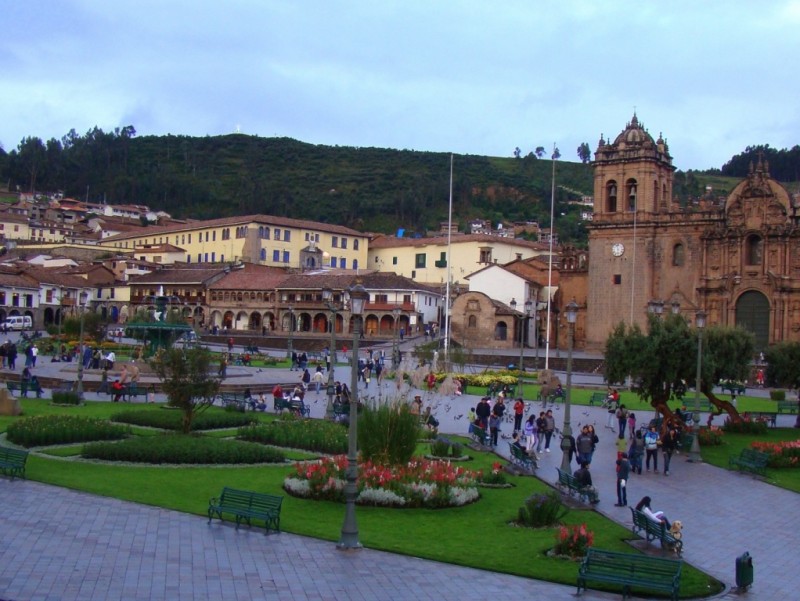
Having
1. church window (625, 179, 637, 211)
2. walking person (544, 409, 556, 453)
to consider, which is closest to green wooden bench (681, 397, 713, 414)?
walking person (544, 409, 556, 453)

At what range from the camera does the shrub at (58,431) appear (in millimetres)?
21422

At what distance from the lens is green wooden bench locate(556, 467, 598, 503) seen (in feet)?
58.6

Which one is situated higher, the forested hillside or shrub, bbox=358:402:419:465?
the forested hillside

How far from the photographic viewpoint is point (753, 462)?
2338 cm

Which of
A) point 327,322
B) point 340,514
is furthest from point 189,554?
point 327,322

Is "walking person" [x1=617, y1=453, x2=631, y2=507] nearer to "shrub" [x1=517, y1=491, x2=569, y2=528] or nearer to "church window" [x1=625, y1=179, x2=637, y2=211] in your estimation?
"shrub" [x1=517, y1=491, x2=569, y2=528]

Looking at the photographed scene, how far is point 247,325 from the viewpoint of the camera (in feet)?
257

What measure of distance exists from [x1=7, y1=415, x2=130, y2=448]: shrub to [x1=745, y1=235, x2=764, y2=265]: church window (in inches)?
1833

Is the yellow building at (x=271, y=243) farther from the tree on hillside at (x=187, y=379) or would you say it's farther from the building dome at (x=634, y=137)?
the tree on hillside at (x=187, y=379)

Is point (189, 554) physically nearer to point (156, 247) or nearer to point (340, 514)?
point (340, 514)

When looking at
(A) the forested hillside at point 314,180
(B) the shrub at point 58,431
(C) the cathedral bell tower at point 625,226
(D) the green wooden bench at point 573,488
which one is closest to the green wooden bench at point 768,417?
(D) the green wooden bench at point 573,488

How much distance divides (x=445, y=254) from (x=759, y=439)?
5860cm

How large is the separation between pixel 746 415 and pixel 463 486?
19.3m

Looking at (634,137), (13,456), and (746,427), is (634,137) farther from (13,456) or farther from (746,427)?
(13,456)
